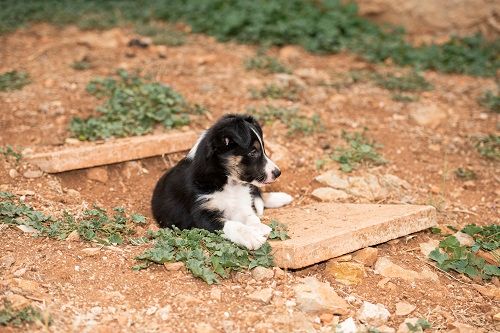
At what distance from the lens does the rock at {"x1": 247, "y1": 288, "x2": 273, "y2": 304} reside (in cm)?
439

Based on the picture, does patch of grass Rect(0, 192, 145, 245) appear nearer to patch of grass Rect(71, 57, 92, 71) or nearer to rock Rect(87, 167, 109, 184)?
rock Rect(87, 167, 109, 184)

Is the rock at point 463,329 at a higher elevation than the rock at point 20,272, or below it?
below

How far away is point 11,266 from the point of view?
4512 millimetres

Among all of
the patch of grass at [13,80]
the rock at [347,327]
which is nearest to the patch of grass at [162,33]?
the patch of grass at [13,80]

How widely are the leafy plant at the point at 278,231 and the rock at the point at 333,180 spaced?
1.38 metres

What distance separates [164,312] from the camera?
4.22m

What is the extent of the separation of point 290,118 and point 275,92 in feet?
2.01

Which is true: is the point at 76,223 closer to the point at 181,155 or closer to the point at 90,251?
the point at 90,251

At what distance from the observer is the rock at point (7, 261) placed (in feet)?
14.8

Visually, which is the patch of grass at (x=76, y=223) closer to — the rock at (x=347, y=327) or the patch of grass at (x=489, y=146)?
the rock at (x=347, y=327)

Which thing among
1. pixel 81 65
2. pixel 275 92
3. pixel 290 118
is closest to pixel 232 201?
pixel 290 118

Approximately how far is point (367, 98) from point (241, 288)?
13.5 feet

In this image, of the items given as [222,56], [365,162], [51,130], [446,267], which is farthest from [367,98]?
[51,130]

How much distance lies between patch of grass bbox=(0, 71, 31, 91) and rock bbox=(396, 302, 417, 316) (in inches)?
211
